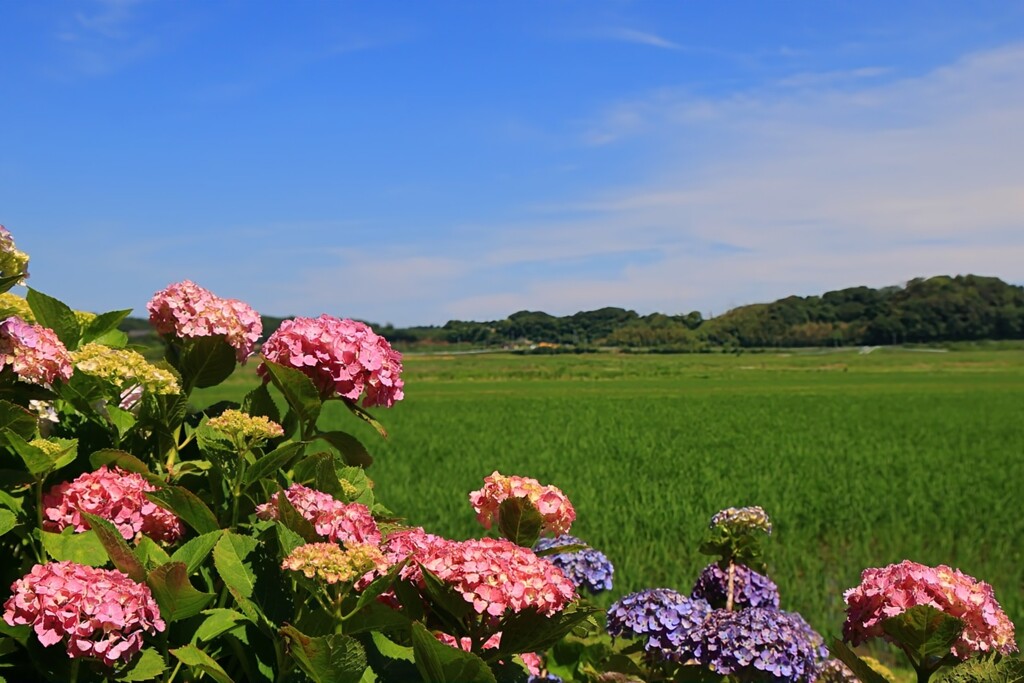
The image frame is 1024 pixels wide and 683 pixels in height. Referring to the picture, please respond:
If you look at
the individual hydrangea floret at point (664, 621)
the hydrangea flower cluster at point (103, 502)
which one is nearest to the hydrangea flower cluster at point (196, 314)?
the hydrangea flower cluster at point (103, 502)

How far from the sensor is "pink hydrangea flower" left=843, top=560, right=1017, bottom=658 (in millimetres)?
1438

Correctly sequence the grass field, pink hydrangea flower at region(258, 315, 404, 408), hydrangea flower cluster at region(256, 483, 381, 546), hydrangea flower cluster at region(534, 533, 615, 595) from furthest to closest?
1. the grass field
2. hydrangea flower cluster at region(534, 533, 615, 595)
3. pink hydrangea flower at region(258, 315, 404, 408)
4. hydrangea flower cluster at region(256, 483, 381, 546)

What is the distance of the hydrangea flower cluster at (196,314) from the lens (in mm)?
1701

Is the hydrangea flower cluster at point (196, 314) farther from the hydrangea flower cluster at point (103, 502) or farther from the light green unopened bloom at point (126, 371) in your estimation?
the hydrangea flower cluster at point (103, 502)

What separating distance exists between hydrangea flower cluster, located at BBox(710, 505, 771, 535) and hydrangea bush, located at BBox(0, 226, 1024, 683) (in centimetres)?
50

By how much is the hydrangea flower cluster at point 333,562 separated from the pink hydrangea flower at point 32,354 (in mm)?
663

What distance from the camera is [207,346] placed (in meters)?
1.71

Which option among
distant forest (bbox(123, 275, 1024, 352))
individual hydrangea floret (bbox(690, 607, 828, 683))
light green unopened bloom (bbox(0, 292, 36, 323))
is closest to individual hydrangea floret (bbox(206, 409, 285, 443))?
light green unopened bloom (bbox(0, 292, 36, 323))

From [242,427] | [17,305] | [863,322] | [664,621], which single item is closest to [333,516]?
[242,427]

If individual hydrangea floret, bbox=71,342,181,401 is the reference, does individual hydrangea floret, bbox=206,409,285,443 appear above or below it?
below

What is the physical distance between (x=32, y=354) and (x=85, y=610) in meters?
0.53

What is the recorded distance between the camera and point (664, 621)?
2092 millimetres

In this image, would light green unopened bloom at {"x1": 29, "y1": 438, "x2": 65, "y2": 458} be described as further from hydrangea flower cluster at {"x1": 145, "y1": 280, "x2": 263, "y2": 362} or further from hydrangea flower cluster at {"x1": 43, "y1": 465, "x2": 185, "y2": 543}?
hydrangea flower cluster at {"x1": 145, "y1": 280, "x2": 263, "y2": 362}

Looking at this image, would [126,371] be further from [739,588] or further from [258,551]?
[739,588]
